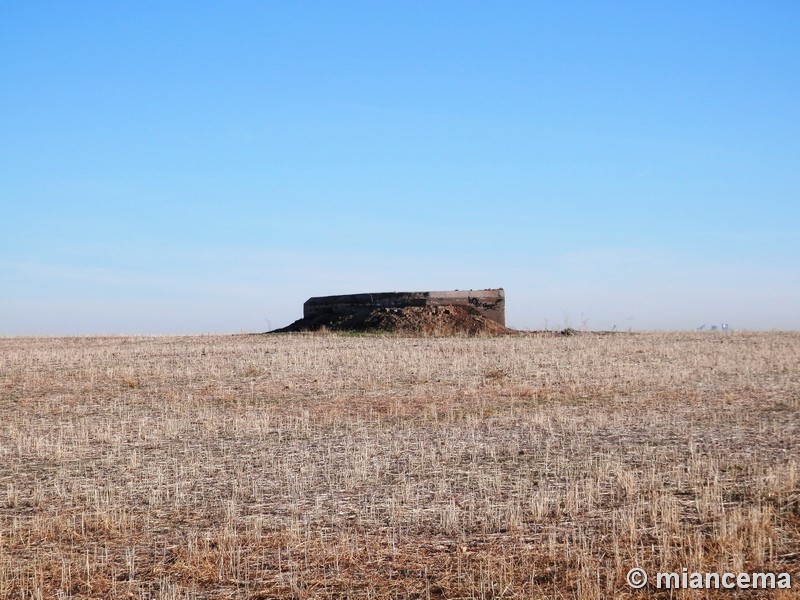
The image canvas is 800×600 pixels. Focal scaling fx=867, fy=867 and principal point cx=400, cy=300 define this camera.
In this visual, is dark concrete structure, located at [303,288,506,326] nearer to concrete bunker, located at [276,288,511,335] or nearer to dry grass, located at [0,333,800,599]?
concrete bunker, located at [276,288,511,335]

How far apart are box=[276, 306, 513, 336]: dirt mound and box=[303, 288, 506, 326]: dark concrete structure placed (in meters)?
0.69

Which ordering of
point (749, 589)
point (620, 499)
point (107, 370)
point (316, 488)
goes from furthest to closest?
point (107, 370) → point (316, 488) → point (620, 499) → point (749, 589)

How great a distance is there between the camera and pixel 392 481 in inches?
449

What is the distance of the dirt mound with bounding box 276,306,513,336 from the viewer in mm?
39906

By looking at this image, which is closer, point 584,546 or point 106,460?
point 584,546

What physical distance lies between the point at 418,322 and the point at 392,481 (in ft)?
96.5

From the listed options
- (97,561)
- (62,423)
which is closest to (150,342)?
(62,423)

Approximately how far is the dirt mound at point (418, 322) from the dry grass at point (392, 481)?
1562 centimetres

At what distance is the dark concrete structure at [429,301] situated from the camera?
43875 mm

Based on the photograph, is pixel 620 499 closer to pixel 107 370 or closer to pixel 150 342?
pixel 107 370

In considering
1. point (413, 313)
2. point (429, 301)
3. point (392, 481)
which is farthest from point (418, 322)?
point (392, 481)

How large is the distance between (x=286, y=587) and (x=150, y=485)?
448 centimetres

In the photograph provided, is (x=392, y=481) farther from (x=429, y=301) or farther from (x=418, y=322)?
(x=429, y=301)

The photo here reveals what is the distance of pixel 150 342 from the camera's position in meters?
36.2
